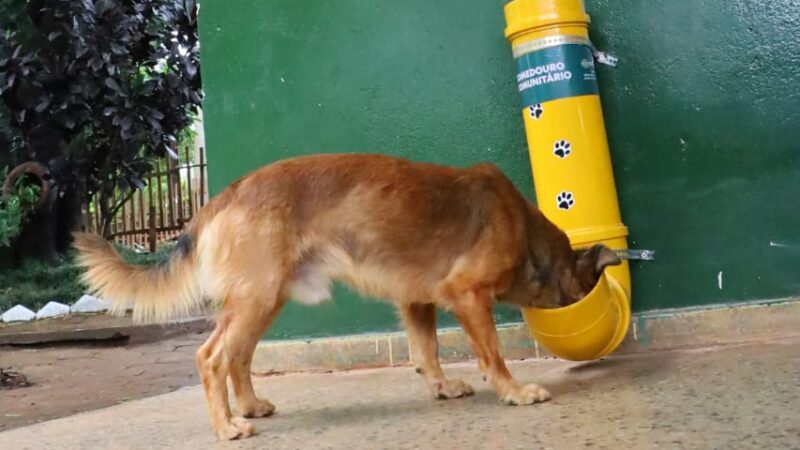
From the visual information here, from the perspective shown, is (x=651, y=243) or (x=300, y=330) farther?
(x=300, y=330)

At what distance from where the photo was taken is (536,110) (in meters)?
4.05

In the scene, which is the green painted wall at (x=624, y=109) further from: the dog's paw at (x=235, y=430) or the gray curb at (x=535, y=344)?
the dog's paw at (x=235, y=430)

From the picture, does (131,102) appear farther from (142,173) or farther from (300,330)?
(300,330)

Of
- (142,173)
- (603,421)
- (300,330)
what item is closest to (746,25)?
(603,421)

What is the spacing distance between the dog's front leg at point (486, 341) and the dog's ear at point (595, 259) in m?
0.50

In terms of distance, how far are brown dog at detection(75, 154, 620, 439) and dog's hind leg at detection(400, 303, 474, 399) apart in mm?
14

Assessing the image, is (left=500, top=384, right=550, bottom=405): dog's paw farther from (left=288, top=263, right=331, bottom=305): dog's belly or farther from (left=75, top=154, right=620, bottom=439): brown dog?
(left=288, top=263, right=331, bottom=305): dog's belly

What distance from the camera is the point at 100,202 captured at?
12.0 m

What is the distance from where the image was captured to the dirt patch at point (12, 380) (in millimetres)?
6180

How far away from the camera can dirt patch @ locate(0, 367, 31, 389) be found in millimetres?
6180

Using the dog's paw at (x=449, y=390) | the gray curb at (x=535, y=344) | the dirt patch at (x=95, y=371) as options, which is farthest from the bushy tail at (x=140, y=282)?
the dirt patch at (x=95, y=371)

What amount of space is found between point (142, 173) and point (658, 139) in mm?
8817

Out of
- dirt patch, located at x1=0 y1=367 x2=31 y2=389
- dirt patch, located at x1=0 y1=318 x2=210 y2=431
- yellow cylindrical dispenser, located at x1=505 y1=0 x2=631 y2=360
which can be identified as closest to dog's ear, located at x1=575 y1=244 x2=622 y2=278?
yellow cylindrical dispenser, located at x1=505 y1=0 x2=631 y2=360

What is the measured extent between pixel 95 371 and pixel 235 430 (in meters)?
4.00
